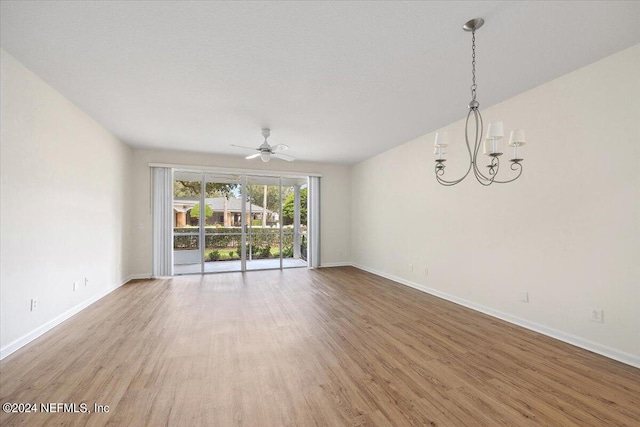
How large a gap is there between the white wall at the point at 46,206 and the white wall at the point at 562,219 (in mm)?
4963

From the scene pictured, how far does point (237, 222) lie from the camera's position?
22.7 feet

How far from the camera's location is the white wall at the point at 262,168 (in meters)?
5.99

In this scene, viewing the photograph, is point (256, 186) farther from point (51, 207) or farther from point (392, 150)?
point (51, 207)

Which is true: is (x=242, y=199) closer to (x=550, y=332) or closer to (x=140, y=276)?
(x=140, y=276)

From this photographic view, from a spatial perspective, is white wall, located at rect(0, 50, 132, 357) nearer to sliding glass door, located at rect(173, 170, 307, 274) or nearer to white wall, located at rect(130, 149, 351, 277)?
white wall, located at rect(130, 149, 351, 277)

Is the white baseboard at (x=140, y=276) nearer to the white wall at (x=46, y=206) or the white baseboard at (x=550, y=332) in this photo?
the white wall at (x=46, y=206)

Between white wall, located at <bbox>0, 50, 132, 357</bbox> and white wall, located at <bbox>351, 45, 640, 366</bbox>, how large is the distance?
496cm

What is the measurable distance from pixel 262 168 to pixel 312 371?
530 centimetres

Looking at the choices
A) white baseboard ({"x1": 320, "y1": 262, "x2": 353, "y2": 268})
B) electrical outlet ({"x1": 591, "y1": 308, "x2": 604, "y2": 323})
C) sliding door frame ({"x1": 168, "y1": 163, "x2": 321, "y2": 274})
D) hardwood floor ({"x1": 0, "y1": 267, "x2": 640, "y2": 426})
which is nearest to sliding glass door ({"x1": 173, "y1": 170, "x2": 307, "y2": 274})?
sliding door frame ({"x1": 168, "y1": 163, "x2": 321, "y2": 274})

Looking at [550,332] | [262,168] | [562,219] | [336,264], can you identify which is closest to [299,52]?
[562,219]

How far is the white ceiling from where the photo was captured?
202cm

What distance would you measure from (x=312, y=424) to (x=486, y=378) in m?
1.50

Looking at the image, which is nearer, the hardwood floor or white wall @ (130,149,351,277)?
the hardwood floor

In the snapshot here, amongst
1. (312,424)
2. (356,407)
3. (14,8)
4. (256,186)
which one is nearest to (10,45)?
(14,8)
